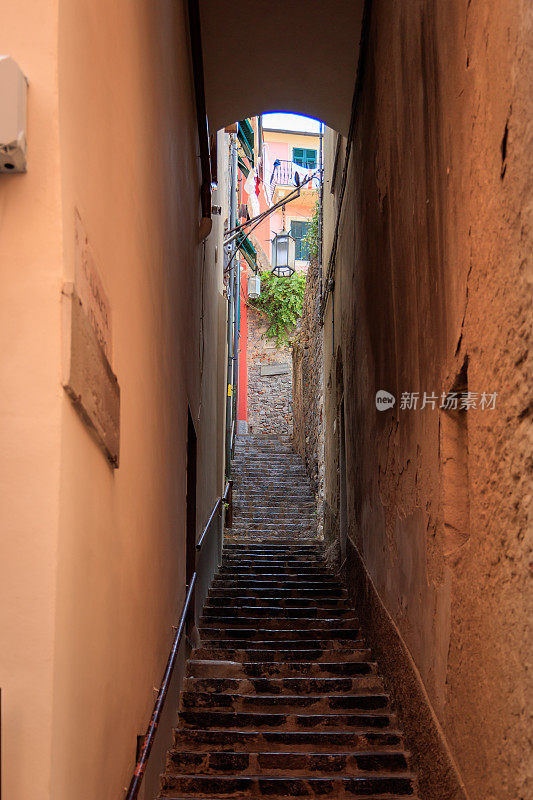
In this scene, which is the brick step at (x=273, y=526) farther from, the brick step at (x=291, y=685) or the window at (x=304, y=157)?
the window at (x=304, y=157)

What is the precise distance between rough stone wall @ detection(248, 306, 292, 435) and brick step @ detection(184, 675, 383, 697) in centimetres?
1530

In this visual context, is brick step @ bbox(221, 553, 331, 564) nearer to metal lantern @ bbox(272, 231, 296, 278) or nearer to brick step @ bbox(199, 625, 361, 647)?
brick step @ bbox(199, 625, 361, 647)

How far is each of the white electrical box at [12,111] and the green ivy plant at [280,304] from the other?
19.3 m

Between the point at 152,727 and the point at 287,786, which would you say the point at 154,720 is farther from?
the point at 287,786

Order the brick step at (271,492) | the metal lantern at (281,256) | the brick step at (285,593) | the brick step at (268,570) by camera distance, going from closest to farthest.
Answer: the brick step at (285,593) < the brick step at (268,570) < the brick step at (271,492) < the metal lantern at (281,256)

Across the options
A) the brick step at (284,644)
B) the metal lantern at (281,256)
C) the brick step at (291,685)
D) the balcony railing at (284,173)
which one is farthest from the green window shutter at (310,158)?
the brick step at (291,685)

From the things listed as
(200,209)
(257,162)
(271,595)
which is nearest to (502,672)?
(271,595)

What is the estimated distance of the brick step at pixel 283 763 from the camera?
11.2 feet

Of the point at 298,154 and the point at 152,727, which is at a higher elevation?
the point at 298,154

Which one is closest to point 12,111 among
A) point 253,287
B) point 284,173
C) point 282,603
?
point 282,603

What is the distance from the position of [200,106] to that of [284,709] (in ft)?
13.7

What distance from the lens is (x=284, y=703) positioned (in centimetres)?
412

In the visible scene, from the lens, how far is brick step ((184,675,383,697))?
427 cm
